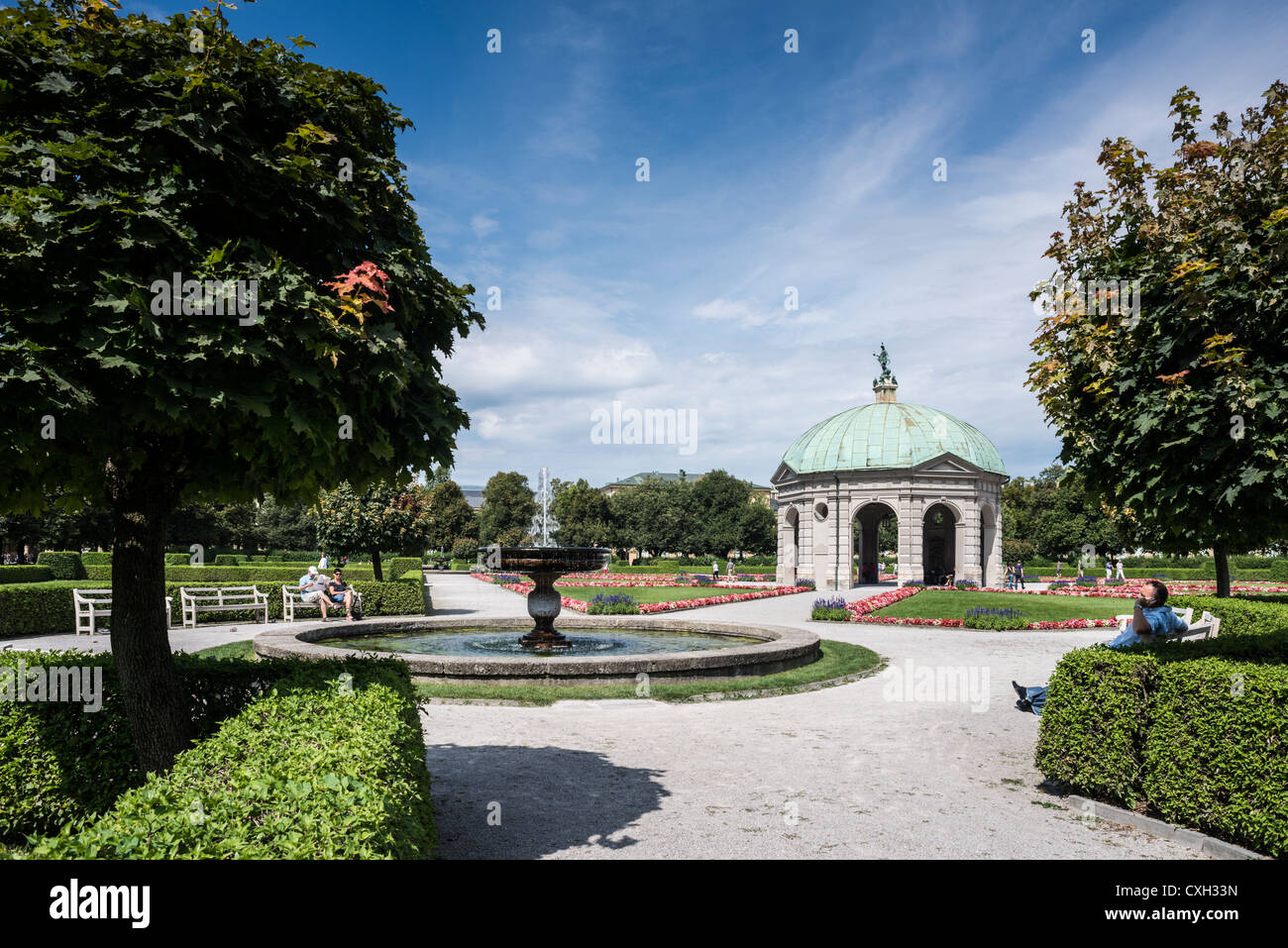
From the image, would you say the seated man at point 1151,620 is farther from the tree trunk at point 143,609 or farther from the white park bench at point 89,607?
the white park bench at point 89,607

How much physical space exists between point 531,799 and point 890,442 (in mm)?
37548

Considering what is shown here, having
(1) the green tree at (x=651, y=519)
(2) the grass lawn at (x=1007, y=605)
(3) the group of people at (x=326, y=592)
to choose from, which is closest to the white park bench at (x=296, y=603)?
(3) the group of people at (x=326, y=592)

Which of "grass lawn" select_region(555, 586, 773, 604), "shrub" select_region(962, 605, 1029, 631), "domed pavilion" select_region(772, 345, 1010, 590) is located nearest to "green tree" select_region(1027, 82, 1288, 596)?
"shrub" select_region(962, 605, 1029, 631)

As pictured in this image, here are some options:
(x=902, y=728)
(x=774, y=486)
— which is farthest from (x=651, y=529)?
(x=902, y=728)

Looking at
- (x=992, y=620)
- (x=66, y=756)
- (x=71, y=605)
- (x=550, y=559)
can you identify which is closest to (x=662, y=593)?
(x=992, y=620)

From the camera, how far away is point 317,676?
221 inches

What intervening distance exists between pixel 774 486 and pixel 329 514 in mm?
26565

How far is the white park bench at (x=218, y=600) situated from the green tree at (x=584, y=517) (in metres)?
54.5

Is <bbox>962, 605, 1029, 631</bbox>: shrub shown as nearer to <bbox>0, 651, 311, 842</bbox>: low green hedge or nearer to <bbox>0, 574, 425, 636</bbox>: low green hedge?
<bbox>0, 574, 425, 636</bbox>: low green hedge

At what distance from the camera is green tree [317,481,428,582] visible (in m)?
24.3

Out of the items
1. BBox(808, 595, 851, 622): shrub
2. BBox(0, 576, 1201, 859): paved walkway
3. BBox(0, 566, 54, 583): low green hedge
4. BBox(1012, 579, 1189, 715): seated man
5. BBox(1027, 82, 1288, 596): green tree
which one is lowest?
BBox(808, 595, 851, 622): shrub

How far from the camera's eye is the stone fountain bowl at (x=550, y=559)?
13180 mm

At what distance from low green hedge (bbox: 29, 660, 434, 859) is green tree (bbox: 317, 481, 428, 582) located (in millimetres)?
20083
